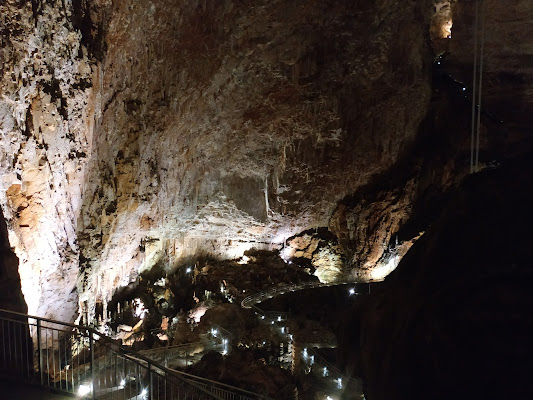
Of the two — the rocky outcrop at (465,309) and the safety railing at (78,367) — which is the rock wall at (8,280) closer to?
the safety railing at (78,367)

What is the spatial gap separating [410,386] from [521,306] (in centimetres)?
110

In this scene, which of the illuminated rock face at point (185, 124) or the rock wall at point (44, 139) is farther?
the illuminated rock face at point (185, 124)

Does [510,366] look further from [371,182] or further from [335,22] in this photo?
[371,182]

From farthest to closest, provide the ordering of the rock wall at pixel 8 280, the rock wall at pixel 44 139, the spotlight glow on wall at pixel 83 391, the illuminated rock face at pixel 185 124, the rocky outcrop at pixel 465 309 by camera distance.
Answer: the illuminated rock face at pixel 185 124
the rock wall at pixel 44 139
the rock wall at pixel 8 280
the spotlight glow on wall at pixel 83 391
the rocky outcrop at pixel 465 309

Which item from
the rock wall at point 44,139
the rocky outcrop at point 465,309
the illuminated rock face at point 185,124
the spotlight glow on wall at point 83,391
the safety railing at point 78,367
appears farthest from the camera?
the illuminated rock face at point 185,124

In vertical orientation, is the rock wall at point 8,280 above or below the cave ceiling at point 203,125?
below

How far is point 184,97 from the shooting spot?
42.3ft

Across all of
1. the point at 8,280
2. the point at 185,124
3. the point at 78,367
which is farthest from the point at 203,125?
the point at 78,367

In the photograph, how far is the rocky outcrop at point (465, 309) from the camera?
292cm

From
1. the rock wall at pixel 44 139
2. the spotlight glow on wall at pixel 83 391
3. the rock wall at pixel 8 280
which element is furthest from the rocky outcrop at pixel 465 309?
the rock wall at pixel 44 139

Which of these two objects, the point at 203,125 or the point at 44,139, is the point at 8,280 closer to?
the point at 44,139

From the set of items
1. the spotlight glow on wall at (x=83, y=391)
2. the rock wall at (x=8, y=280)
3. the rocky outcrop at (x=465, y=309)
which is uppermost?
the rocky outcrop at (x=465, y=309)

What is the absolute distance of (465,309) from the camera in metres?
3.24

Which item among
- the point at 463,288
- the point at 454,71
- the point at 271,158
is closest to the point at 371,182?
the point at 271,158
